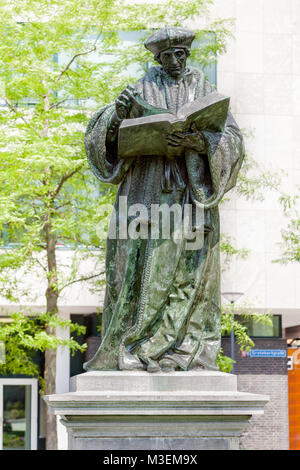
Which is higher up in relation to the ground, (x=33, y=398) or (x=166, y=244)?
(x=166, y=244)

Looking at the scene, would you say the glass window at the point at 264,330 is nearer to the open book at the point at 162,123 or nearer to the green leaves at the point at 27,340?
the green leaves at the point at 27,340

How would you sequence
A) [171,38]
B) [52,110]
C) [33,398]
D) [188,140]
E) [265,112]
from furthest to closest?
[33,398] → [265,112] → [52,110] → [171,38] → [188,140]

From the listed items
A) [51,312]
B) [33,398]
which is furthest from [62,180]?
[33,398]

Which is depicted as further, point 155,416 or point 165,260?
point 165,260

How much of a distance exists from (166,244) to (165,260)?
0.11 metres

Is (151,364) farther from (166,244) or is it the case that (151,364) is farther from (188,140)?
(188,140)

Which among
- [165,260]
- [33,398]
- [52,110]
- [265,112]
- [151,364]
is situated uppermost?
[265,112]

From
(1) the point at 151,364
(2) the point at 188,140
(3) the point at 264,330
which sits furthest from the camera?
(3) the point at 264,330

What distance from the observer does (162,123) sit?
18.6ft

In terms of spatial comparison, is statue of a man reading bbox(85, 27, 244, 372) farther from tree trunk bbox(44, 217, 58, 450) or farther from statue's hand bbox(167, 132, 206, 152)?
tree trunk bbox(44, 217, 58, 450)

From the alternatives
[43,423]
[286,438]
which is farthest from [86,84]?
[286,438]

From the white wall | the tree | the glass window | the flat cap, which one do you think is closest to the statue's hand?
the flat cap

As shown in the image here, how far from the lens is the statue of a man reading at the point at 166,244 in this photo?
18.9 ft
